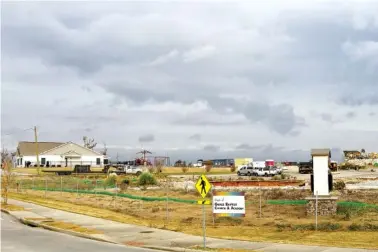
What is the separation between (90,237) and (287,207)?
1295 centimetres

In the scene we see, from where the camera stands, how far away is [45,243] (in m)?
18.7

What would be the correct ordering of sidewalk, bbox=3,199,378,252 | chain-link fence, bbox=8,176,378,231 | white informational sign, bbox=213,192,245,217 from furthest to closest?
chain-link fence, bbox=8,176,378,231
white informational sign, bbox=213,192,245,217
sidewalk, bbox=3,199,378,252

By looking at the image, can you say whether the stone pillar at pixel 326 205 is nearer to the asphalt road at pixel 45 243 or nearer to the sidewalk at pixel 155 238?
the sidewalk at pixel 155 238

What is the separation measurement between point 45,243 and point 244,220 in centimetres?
1002

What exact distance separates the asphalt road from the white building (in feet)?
277

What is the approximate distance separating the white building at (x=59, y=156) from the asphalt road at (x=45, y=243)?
8443cm

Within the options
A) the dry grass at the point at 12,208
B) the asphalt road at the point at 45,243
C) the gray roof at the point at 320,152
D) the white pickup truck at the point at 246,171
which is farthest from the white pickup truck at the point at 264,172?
the asphalt road at the point at 45,243

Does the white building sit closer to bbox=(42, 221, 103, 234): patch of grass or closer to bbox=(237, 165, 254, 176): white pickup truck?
bbox=(237, 165, 254, 176): white pickup truck

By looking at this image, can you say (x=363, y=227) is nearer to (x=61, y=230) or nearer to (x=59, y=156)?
(x=61, y=230)

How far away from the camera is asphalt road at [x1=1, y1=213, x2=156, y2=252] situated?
1723 cm

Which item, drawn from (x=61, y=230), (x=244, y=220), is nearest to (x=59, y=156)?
(x=244, y=220)

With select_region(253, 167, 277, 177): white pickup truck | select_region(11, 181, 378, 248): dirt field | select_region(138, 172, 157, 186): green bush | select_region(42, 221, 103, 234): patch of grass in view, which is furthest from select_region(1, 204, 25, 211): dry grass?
select_region(253, 167, 277, 177): white pickup truck

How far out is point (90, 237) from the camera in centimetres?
2053

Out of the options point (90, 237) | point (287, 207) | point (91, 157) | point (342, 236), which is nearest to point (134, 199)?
point (287, 207)
